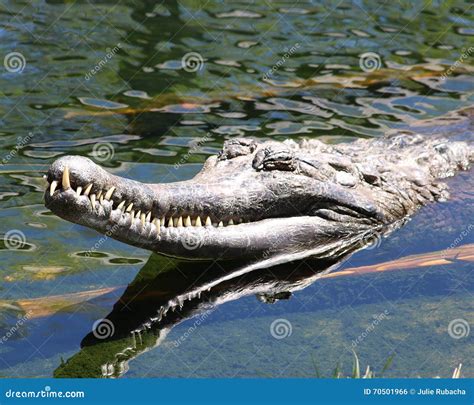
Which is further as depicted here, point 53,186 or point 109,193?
point 109,193

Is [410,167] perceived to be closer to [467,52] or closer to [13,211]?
[13,211]

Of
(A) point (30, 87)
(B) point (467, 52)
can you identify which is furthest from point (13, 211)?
(B) point (467, 52)

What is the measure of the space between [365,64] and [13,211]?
5676mm

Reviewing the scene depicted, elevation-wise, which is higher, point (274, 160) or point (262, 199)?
point (274, 160)

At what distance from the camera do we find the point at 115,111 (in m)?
10.0

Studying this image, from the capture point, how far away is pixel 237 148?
7.26 meters
